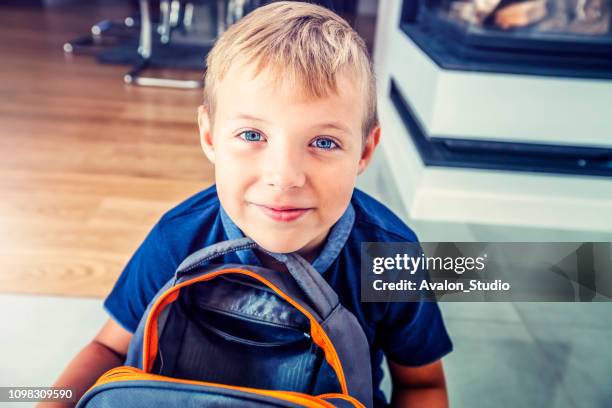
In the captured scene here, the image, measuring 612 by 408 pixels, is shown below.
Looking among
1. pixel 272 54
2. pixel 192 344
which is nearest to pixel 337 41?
pixel 272 54

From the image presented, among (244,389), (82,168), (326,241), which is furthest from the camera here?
(82,168)

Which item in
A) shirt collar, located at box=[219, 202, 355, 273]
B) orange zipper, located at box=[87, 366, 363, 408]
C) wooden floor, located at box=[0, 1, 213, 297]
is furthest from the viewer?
wooden floor, located at box=[0, 1, 213, 297]

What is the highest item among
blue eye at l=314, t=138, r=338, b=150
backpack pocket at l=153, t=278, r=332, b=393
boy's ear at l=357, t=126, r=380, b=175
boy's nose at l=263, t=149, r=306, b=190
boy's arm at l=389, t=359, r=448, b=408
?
blue eye at l=314, t=138, r=338, b=150

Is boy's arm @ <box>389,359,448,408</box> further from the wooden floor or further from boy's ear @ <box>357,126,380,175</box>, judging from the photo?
the wooden floor

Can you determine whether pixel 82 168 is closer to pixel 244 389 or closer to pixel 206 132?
pixel 206 132

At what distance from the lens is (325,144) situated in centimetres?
44

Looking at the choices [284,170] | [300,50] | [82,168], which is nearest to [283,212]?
[284,170]

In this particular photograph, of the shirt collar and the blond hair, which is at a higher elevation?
the blond hair

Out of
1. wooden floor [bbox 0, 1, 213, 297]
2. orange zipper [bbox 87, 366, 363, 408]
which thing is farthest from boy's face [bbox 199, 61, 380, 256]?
wooden floor [bbox 0, 1, 213, 297]

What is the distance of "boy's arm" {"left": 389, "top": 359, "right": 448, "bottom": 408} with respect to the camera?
57 centimetres

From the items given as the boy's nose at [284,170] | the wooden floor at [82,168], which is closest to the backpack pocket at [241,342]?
the boy's nose at [284,170]

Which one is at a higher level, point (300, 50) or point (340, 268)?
point (300, 50)

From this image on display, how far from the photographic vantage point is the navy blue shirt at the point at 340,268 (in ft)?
1.69

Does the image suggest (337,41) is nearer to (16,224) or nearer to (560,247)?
(560,247)
